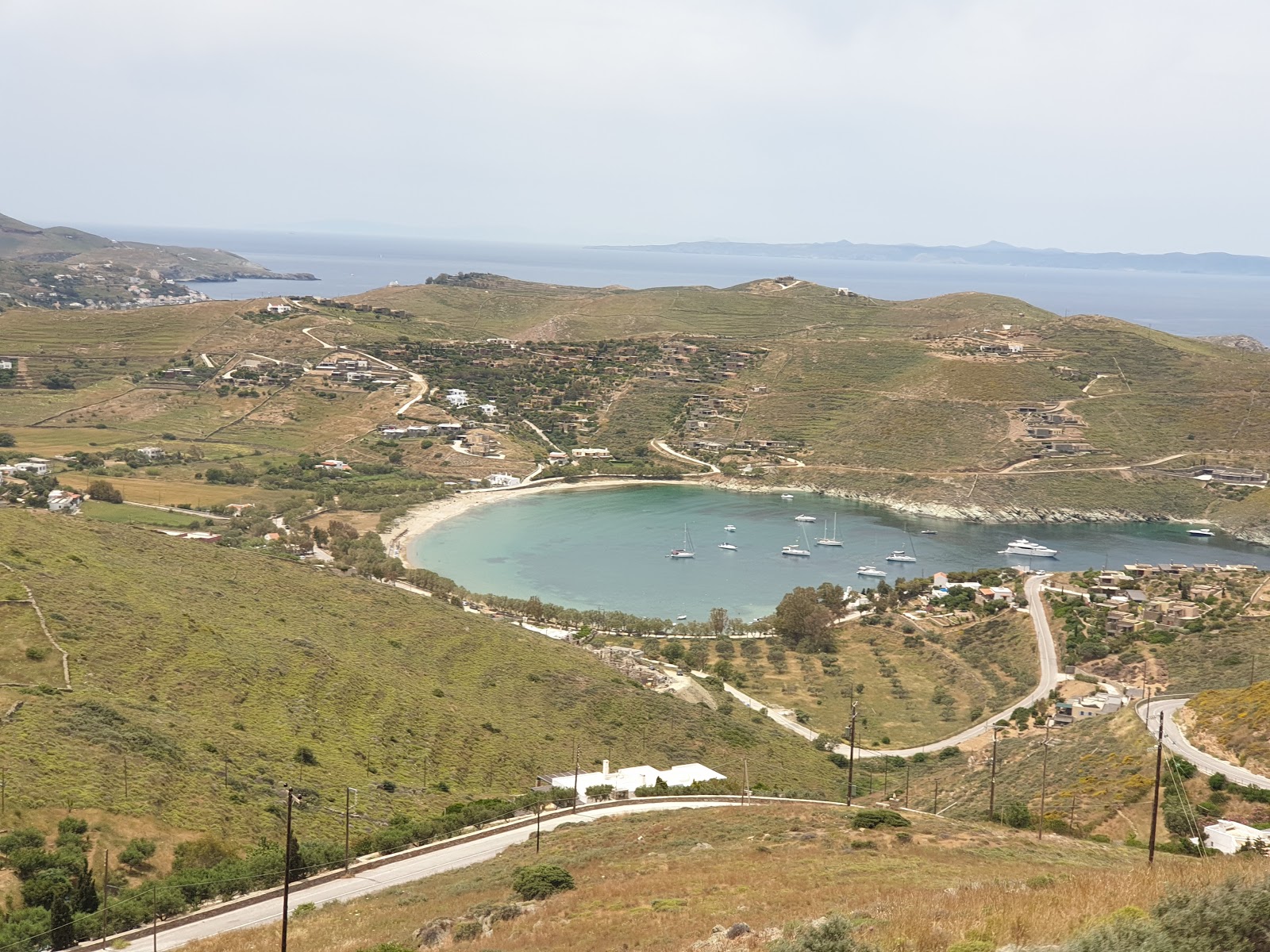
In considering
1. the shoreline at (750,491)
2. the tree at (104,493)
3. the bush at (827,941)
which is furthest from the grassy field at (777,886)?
the tree at (104,493)

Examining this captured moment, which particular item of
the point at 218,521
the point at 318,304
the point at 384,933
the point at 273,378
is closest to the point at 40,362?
the point at 273,378

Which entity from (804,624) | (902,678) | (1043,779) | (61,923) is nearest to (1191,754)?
(1043,779)

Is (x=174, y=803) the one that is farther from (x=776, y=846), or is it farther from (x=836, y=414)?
(x=836, y=414)

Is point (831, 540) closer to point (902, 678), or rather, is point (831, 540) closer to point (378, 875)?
point (902, 678)

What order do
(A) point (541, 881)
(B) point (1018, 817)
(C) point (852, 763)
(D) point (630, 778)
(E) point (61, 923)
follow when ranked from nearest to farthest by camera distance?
(E) point (61, 923) < (A) point (541, 881) < (B) point (1018, 817) < (C) point (852, 763) < (D) point (630, 778)

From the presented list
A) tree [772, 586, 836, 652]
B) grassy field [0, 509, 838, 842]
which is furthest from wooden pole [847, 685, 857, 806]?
tree [772, 586, 836, 652]

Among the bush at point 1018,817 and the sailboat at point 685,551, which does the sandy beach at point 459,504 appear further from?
the bush at point 1018,817

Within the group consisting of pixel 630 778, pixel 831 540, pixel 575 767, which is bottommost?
pixel 831 540
